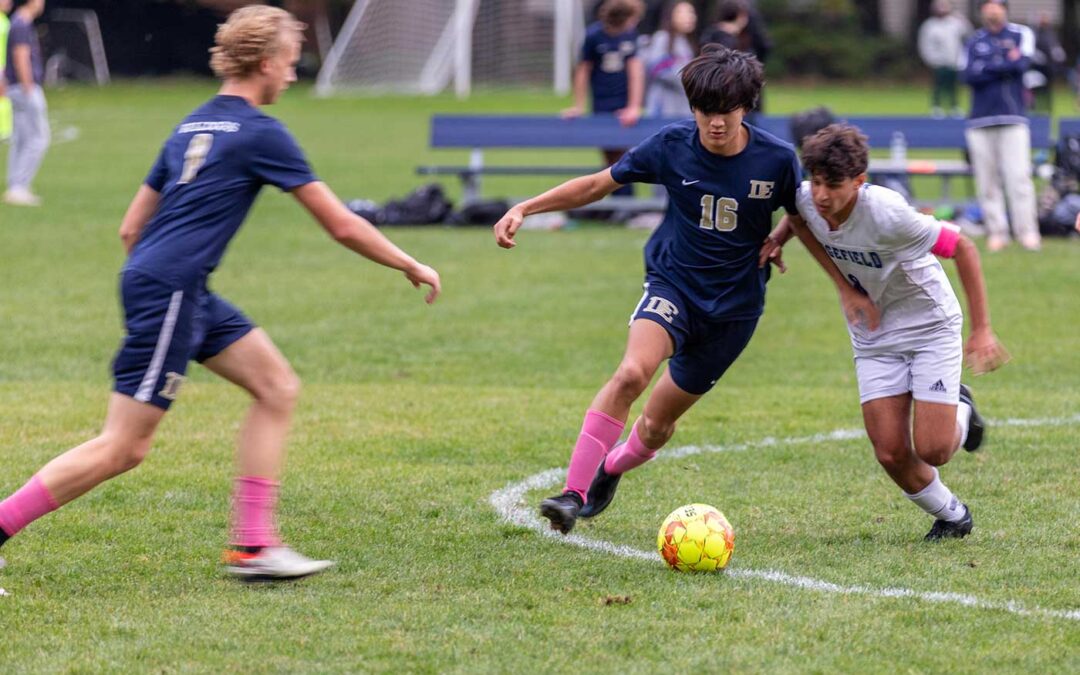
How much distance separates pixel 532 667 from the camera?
4020 millimetres

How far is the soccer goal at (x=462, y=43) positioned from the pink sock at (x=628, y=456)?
2999cm

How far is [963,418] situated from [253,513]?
9.26ft

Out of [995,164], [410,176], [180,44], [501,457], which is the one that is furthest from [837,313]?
[180,44]

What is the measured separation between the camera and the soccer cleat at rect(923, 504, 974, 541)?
213 inches

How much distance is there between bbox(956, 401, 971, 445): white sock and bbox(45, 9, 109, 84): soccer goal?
39971 mm

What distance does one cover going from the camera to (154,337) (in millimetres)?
4551

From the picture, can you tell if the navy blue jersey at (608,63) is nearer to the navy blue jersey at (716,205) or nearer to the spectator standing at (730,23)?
the spectator standing at (730,23)

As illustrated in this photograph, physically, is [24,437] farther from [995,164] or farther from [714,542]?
[995,164]

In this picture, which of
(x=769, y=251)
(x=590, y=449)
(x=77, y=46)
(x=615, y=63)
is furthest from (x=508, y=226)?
(x=77, y=46)

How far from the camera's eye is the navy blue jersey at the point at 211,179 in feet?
15.1

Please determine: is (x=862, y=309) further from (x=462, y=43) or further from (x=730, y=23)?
(x=462, y=43)

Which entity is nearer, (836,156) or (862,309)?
(836,156)

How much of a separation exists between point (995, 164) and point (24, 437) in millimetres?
9347

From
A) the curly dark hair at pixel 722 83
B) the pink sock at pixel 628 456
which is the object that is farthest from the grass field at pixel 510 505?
the curly dark hair at pixel 722 83
